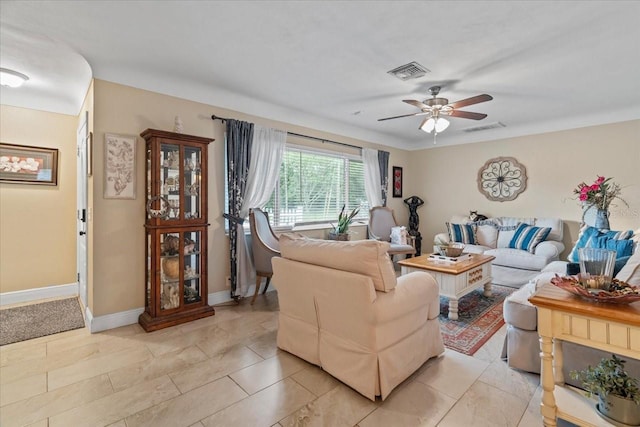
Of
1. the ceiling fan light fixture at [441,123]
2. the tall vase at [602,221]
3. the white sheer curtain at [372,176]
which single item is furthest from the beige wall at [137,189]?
the ceiling fan light fixture at [441,123]

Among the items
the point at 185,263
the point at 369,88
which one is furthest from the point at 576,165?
the point at 185,263

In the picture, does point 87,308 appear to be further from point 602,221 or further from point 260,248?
point 602,221

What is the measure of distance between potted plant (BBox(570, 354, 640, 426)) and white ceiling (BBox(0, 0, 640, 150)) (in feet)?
7.37

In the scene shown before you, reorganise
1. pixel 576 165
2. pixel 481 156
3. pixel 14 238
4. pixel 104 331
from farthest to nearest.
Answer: pixel 481 156 → pixel 576 165 → pixel 14 238 → pixel 104 331

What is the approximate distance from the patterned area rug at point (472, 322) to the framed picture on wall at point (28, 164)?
5.10m

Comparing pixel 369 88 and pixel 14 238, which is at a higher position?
pixel 369 88

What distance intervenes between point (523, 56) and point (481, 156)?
3304 millimetres

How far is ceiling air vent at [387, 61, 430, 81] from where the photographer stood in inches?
117

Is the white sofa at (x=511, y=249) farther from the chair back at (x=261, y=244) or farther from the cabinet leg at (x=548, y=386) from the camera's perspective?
the cabinet leg at (x=548, y=386)

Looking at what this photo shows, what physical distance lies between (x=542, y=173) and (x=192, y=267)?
5634mm

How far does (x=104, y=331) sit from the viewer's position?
2955 mm

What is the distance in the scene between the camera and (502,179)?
5.56 metres

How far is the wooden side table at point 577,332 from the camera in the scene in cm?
126

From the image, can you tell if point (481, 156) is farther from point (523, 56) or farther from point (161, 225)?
point (161, 225)
